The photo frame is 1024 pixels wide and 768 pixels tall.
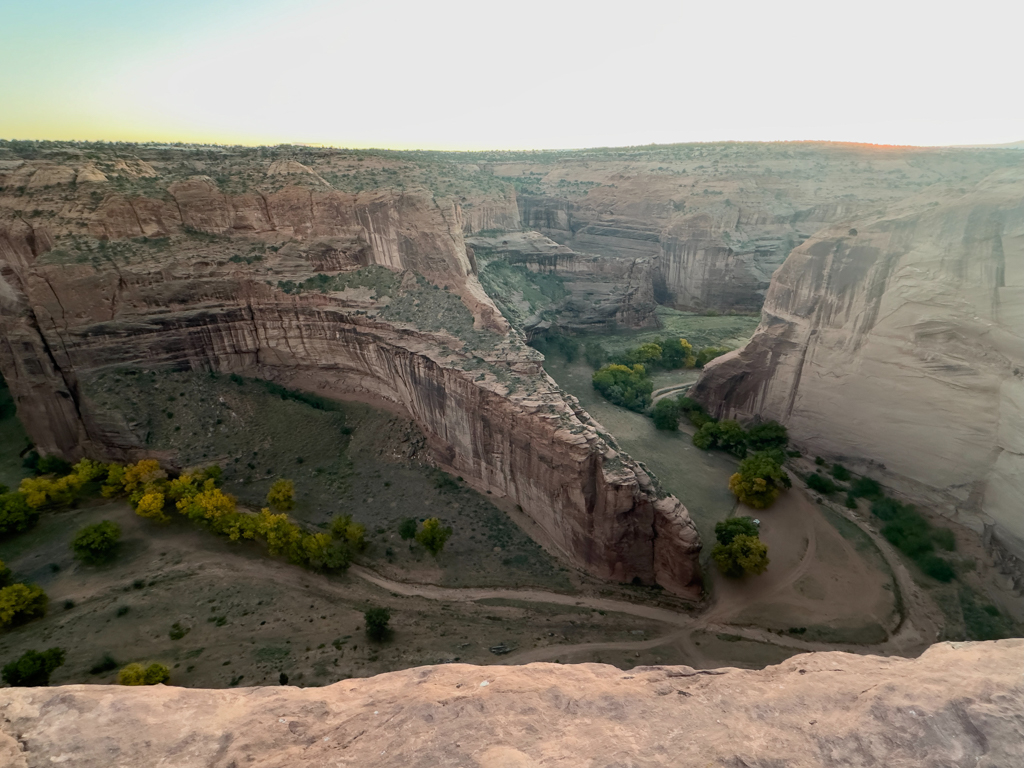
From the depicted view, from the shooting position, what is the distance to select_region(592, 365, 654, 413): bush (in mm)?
37906

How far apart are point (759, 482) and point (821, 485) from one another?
438 centimetres

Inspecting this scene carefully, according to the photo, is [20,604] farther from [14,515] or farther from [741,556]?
[741,556]

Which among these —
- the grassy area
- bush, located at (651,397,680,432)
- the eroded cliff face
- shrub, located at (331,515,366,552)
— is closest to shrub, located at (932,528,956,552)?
the eroded cliff face

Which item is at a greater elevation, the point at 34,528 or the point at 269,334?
the point at 269,334

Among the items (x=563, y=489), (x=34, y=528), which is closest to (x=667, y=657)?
(x=563, y=489)

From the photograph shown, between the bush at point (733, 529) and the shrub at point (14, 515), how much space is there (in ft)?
113

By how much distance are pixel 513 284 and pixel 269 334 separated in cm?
2380

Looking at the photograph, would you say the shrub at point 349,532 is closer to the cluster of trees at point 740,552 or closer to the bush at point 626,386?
the cluster of trees at point 740,552

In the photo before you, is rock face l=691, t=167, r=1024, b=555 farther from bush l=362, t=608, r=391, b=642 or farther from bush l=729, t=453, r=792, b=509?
bush l=362, t=608, r=391, b=642

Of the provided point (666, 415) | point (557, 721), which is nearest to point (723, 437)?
point (666, 415)

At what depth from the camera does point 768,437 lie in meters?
30.7

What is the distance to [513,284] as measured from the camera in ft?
161

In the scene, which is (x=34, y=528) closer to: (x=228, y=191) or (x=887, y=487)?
(x=228, y=191)

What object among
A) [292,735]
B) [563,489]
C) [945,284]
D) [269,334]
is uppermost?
[945,284]
